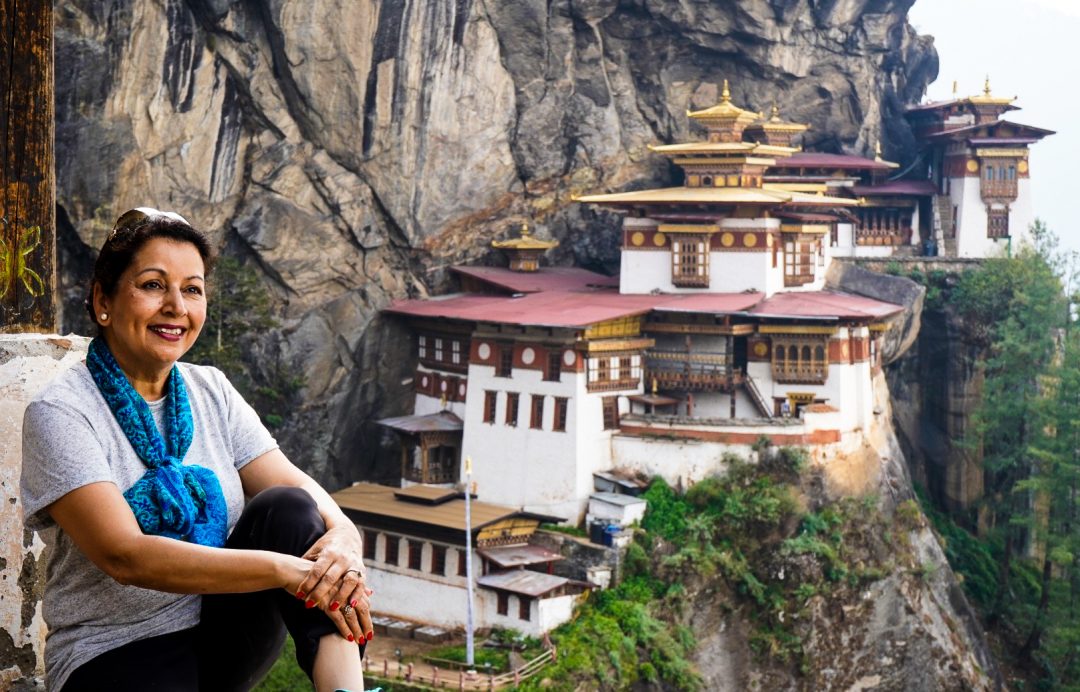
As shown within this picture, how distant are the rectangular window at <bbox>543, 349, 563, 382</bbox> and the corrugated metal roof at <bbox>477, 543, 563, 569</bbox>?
3674mm

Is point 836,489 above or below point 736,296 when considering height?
below

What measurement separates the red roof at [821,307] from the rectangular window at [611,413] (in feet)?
12.1

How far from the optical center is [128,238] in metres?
5.38

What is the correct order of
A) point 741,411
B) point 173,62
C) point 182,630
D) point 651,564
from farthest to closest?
point 741,411 → point 173,62 → point 651,564 → point 182,630

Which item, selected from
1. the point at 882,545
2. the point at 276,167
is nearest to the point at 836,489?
the point at 882,545

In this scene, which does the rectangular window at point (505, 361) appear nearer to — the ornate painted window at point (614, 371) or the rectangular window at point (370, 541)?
the ornate painted window at point (614, 371)

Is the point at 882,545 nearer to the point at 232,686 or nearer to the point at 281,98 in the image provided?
the point at 281,98

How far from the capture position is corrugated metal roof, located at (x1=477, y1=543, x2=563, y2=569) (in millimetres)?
28578

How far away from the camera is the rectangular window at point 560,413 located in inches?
1204

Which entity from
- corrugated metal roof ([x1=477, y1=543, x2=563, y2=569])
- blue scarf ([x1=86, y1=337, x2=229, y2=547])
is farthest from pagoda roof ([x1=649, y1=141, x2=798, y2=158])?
blue scarf ([x1=86, y1=337, x2=229, y2=547])

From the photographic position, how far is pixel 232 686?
17.7 feet

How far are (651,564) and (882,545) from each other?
5685 millimetres

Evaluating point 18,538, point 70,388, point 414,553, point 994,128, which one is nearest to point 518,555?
point 414,553

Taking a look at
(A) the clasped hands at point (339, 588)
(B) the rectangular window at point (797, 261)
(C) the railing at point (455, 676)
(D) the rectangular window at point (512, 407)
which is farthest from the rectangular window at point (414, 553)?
(A) the clasped hands at point (339, 588)
